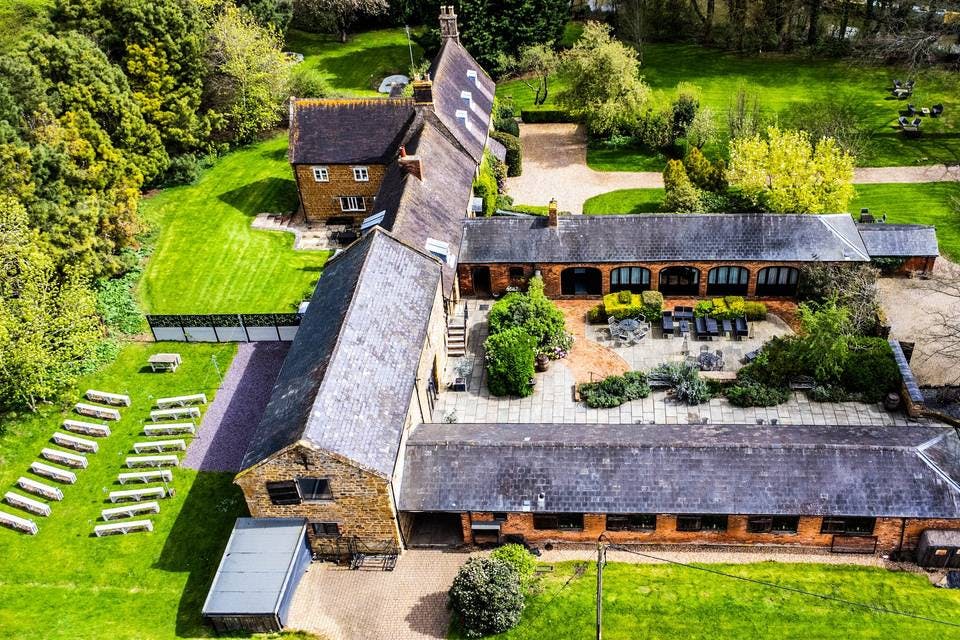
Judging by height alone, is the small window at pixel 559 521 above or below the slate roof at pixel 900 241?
below

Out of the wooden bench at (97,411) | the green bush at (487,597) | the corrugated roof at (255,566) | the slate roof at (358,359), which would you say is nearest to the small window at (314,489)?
the corrugated roof at (255,566)

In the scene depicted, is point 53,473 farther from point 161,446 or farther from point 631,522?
point 631,522

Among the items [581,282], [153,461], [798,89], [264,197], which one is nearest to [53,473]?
[153,461]

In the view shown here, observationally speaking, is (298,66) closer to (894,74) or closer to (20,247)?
(20,247)

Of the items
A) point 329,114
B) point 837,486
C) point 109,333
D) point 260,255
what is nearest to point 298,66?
point 329,114

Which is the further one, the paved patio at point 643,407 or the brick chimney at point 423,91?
the brick chimney at point 423,91

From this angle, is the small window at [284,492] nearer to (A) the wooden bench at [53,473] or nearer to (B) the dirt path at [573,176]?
(A) the wooden bench at [53,473]

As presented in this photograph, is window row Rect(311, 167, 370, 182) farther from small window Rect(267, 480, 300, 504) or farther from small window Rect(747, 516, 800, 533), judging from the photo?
small window Rect(747, 516, 800, 533)
